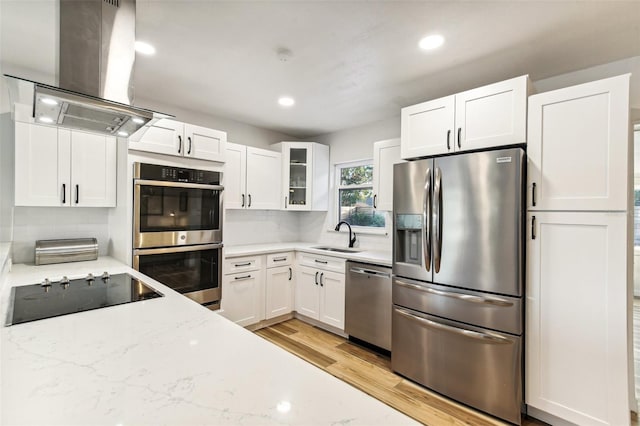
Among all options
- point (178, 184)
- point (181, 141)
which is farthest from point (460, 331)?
point (181, 141)

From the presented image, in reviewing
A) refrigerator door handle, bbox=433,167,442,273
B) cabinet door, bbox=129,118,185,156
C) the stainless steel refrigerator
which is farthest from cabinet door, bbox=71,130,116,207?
refrigerator door handle, bbox=433,167,442,273

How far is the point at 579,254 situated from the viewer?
184 cm

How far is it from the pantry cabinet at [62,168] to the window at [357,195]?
259 centimetres

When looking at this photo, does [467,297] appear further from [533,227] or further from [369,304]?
[369,304]

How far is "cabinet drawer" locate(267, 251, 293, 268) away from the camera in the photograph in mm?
3498

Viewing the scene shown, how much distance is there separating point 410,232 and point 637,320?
396 centimetres

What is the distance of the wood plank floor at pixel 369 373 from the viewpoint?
6.77 ft

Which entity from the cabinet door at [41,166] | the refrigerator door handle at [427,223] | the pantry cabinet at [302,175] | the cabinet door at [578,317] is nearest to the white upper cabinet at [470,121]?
the refrigerator door handle at [427,223]

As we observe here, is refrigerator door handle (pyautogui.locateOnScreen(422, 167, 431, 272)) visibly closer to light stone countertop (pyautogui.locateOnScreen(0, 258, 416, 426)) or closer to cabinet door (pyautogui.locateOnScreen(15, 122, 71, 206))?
light stone countertop (pyautogui.locateOnScreen(0, 258, 416, 426))

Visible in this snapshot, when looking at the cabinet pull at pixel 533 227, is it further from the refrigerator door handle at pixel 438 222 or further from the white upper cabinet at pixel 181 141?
the white upper cabinet at pixel 181 141

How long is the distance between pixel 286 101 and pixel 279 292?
2.14 m

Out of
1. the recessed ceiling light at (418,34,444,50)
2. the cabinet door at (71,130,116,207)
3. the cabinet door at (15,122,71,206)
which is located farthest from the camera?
the cabinet door at (71,130,116,207)

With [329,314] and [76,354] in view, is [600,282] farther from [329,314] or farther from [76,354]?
[76,354]

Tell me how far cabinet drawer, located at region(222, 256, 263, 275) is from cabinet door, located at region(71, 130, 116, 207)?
1149 millimetres
